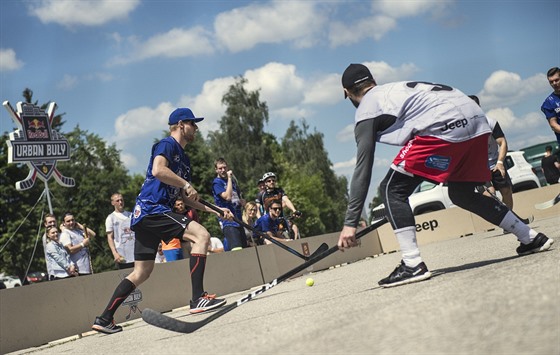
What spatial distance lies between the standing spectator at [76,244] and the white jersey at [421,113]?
752cm

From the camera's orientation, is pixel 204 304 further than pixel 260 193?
No

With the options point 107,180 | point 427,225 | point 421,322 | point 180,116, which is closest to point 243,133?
point 107,180

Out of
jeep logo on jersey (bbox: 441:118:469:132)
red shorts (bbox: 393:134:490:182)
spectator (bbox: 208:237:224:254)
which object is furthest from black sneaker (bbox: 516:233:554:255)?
spectator (bbox: 208:237:224:254)

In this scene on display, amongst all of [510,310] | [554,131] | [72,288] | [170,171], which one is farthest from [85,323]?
[510,310]

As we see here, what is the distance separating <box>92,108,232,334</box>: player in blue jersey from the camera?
770cm

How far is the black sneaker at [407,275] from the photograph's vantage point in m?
5.82

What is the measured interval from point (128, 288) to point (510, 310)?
4.95m

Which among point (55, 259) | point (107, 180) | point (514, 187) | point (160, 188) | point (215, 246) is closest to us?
point (160, 188)

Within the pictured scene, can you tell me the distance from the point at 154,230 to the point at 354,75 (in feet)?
9.17

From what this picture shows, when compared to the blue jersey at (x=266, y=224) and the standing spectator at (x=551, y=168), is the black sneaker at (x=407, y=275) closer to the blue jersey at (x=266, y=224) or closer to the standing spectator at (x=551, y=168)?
the blue jersey at (x=266, y=224)

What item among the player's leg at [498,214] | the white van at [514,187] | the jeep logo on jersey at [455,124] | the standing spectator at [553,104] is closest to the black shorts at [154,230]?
the player's leg at [498,214]

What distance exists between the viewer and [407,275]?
5.89m

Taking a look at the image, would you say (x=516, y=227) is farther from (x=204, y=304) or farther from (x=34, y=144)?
(x=34, y=144)

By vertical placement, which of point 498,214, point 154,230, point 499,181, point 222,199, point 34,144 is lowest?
point 498,214
